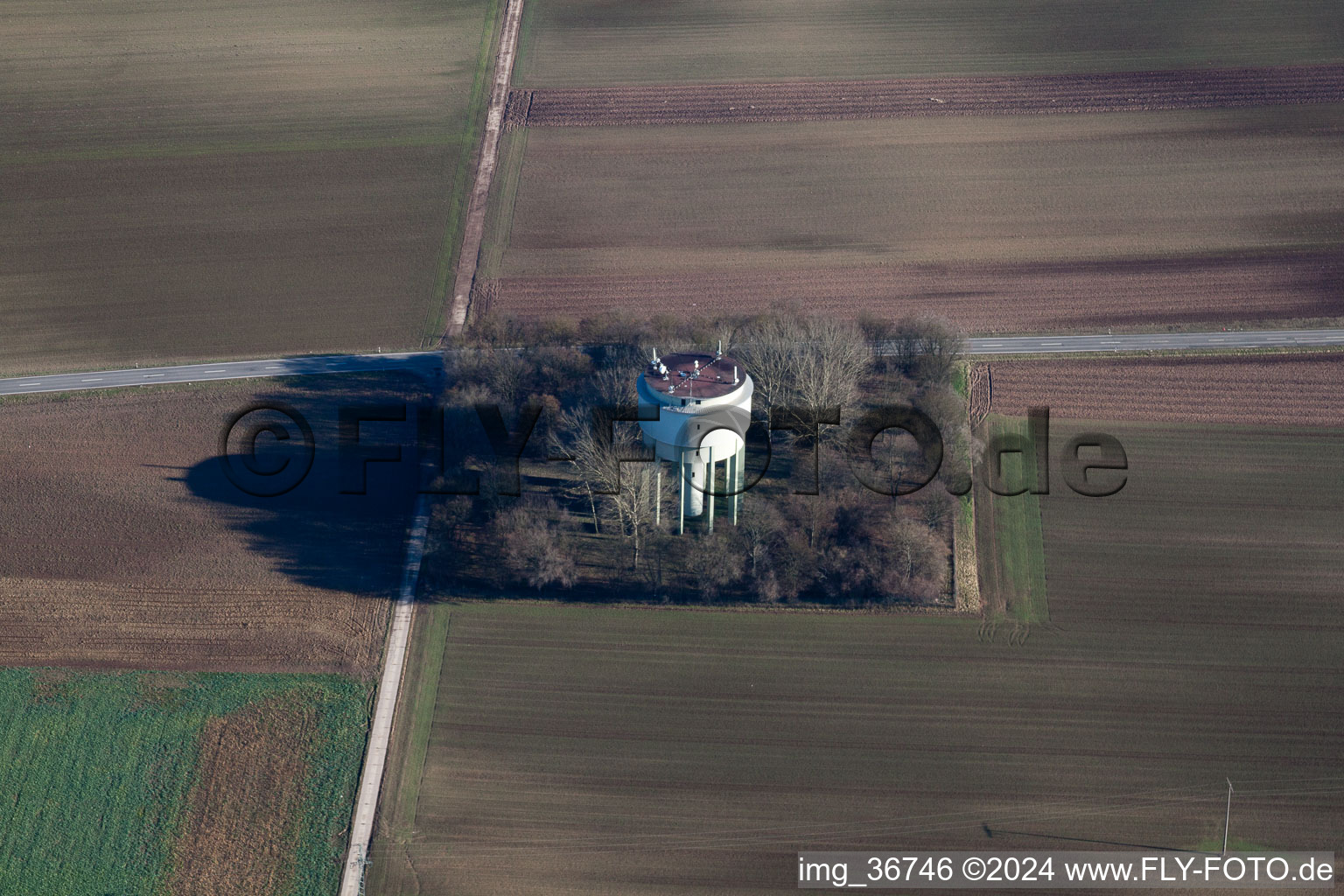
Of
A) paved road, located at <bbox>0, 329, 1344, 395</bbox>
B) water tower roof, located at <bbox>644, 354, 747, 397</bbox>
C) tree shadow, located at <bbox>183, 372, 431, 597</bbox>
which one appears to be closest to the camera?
water tower roof, located at <bbox>644, 354, 747, 397</bbox>

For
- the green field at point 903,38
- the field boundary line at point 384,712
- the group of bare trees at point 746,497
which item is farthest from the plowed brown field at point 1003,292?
the green field at point 903,38

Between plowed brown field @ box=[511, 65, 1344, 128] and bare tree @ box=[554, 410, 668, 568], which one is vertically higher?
plowed brown field @ box=[511, 65, 1344, 128]

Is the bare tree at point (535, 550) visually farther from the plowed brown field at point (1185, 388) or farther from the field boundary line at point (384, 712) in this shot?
the plowed brown field at point (1185, 388)

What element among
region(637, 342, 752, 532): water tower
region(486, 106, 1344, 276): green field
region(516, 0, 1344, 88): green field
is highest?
region(516, 0, 1344, 88): green field

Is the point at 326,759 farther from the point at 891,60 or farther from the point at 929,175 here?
the point at 891,60

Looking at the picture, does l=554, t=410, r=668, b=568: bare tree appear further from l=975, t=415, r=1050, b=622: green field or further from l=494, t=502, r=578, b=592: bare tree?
l=975, t=415, r=1050, b=622: green field

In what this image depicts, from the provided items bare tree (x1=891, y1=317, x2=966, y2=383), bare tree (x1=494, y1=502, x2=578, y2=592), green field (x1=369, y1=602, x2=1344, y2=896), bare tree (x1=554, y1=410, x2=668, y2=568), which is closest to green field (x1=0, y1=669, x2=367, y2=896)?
green field (x1=369, y1=602, x2=1344, y2=896)

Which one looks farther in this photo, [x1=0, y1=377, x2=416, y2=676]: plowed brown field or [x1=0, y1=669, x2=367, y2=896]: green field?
[x1=0, y1=377, x2=416, y2=676]: plowed brown field

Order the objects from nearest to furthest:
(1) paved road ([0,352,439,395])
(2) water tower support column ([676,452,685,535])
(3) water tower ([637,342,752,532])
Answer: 1. (3) water tower ([637,342,752,532])
2. (2) water tower support column ([676,452,685,535])
3. (1) paved road ([0,352,439,395])
